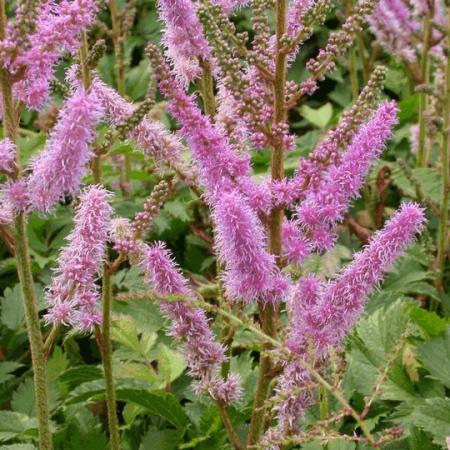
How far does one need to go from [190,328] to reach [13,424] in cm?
81

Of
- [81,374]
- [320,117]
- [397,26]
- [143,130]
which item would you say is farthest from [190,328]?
[320,117]

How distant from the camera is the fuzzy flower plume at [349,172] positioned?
1860 millimetres

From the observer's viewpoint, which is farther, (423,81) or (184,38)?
(423,81)

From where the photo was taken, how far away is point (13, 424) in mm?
2490

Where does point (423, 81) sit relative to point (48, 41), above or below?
below

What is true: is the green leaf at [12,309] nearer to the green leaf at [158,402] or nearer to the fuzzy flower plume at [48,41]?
the green leaf at [158,402]

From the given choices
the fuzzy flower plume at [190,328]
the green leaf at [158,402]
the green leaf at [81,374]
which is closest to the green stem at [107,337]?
the fuzzy flower plume at [190,328]

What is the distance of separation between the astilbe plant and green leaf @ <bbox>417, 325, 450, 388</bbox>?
1.99ft

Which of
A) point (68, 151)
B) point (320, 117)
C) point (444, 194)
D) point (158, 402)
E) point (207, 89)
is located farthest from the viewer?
point (320, 117)

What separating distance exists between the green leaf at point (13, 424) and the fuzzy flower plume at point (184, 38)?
105 centimetres

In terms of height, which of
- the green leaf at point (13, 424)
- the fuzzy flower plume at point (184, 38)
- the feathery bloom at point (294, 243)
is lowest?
the green leaf at point (13, 424)

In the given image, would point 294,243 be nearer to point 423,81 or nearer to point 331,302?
point 331,302

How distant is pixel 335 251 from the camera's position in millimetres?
3217

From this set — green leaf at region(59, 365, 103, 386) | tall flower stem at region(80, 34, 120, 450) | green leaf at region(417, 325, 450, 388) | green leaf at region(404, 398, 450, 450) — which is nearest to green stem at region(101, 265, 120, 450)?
tall flower stem at region(80, 34, 120, 450)
